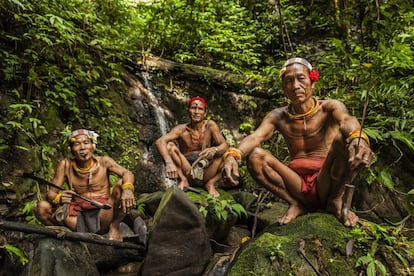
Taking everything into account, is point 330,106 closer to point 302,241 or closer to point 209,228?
point 302,241

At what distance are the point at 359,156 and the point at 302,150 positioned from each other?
1.27m

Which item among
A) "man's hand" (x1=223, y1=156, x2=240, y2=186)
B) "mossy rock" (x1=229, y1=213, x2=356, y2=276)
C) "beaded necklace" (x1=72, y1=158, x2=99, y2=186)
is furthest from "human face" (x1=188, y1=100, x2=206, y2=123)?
"mossy rock" (x1=229, y1=213, x2=356, y2=276)

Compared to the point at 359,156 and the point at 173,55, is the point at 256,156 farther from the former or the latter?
the point at 173,55

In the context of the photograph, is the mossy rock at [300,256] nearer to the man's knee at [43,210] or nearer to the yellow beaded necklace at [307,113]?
the yellow beaded necklace at [307,113]

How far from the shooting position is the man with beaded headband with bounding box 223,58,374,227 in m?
3.35

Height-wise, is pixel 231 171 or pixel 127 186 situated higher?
pixel 231 171

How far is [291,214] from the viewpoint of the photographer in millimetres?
3635

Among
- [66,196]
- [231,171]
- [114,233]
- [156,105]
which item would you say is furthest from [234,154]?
[156,105]

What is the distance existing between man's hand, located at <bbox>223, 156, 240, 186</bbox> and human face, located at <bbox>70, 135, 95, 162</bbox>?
2.18 meters

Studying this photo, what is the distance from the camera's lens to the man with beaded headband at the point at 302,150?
3.35 m

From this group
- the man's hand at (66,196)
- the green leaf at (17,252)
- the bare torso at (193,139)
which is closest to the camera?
the green leaf at (17,252)

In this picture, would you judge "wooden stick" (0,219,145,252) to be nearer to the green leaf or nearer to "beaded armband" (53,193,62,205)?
the green leaf

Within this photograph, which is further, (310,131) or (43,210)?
(43,210)

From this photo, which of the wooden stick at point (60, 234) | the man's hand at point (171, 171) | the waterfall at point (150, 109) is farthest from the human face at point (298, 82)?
the waterfall at point (150, 109)
